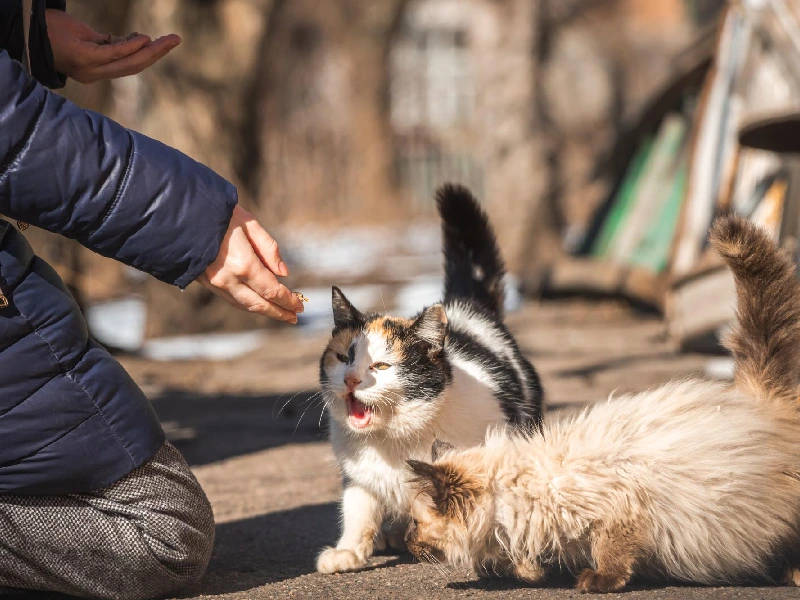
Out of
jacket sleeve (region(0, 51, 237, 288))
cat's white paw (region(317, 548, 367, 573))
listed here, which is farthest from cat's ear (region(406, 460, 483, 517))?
jacket sleeve (region(0, 51, 237, 288))

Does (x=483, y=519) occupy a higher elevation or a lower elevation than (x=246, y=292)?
lower

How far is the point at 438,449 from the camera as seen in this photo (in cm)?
257

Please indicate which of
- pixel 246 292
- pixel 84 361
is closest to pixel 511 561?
pixel 246 292

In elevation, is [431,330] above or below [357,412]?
above

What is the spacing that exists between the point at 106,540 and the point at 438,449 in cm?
84

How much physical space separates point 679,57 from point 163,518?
6.70 meters

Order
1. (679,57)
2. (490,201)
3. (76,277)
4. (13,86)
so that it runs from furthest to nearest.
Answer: (490,201) → (679,57) → (76,277) → (13,86)

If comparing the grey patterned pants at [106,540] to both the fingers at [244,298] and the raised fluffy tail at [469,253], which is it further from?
the raised fluffy tail at [469,253]

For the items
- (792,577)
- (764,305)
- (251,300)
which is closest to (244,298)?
(251,300)

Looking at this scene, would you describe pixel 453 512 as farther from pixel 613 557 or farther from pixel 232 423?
pixel 232 423

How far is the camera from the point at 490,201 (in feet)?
35.7

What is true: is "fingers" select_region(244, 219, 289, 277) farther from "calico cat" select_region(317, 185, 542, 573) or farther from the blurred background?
the blurred background

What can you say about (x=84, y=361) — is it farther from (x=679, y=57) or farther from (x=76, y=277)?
(x=679, y=57)

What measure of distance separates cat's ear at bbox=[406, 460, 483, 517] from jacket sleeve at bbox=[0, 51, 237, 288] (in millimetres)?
741
